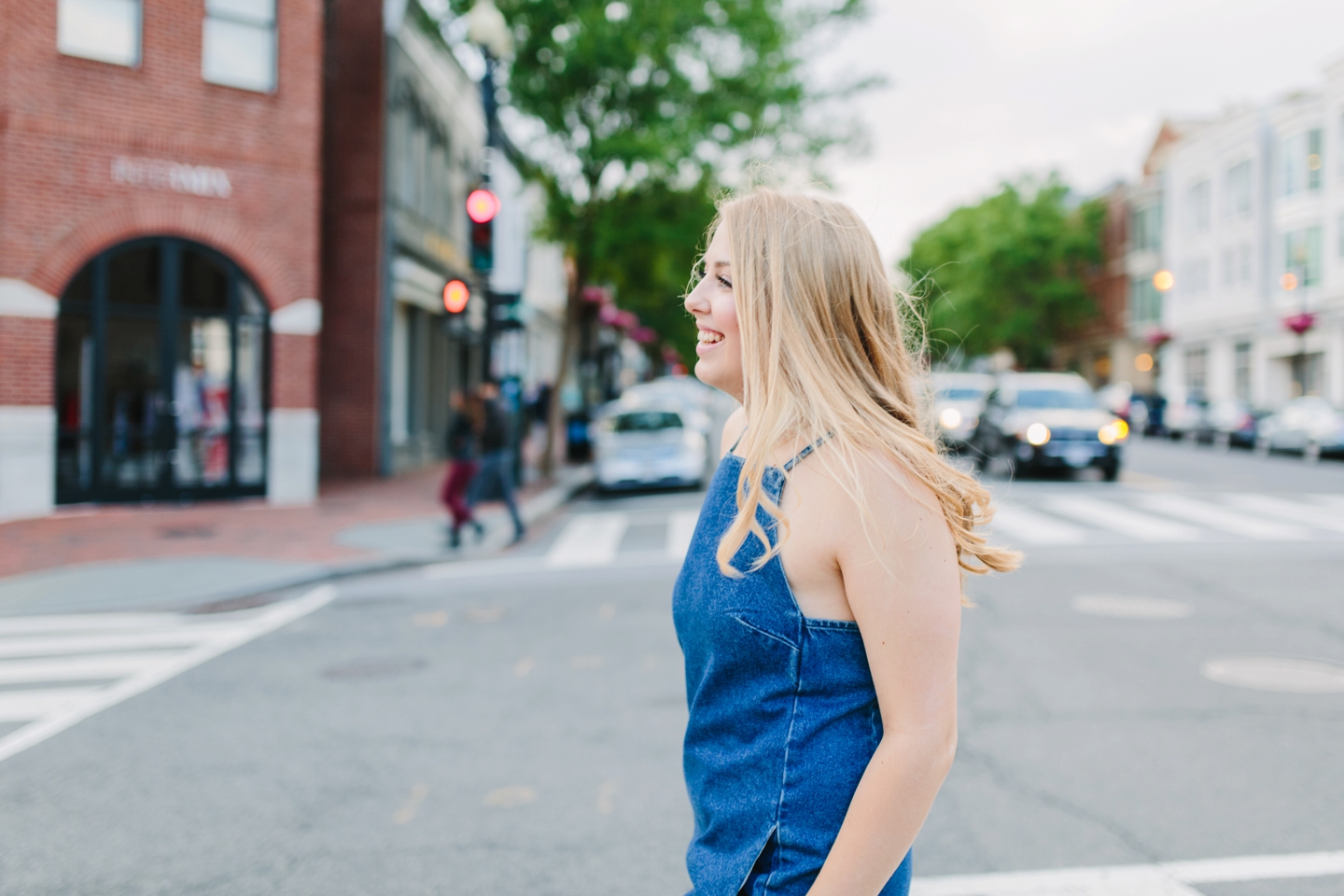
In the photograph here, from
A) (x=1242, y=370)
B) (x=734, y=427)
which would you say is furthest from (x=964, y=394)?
(x=734, y=427)

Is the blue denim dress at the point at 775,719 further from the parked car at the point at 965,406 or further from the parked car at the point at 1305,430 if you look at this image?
the parked car at the point at 1305,430

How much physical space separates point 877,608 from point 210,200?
51.8 ft

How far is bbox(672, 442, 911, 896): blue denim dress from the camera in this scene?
59.0 inches

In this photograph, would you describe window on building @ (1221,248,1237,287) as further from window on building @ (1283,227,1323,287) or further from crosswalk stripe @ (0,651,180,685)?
crosswalk stripe @ (0,651,180,685)

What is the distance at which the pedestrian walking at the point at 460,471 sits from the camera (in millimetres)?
12008

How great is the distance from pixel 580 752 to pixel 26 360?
39.2 feet

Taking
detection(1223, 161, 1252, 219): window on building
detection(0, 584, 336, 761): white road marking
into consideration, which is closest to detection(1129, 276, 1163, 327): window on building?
detection(1223, 161, 1252, 219): window on building

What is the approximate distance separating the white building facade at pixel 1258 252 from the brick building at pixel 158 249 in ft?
87.3

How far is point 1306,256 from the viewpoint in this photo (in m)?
39.1

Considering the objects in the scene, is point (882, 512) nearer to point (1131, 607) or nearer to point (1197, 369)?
point (1131, 607)

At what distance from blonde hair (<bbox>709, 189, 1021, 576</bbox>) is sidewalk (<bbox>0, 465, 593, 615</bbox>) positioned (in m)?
8.45

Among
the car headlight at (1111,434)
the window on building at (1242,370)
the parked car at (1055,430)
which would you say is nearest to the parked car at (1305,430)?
the parked car at (1055,430)

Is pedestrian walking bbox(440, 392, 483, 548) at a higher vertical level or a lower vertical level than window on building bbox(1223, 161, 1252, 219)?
lower

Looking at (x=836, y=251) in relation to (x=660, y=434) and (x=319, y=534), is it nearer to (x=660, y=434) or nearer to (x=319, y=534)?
(x=319, y=534)
